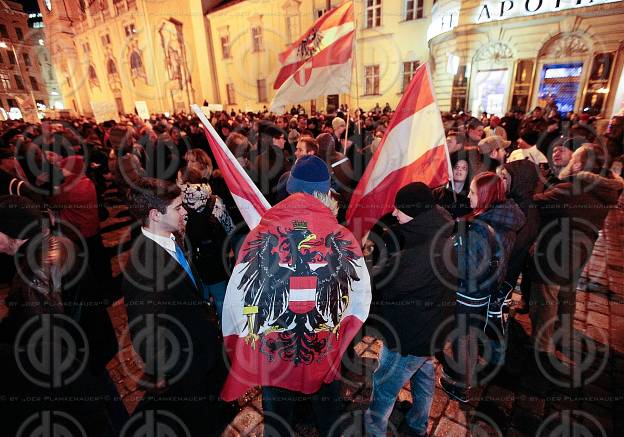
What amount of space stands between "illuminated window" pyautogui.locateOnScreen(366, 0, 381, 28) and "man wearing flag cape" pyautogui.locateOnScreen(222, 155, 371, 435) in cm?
2433

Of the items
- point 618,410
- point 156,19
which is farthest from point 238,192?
point 156,19

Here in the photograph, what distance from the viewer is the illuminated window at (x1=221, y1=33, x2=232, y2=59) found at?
103ft

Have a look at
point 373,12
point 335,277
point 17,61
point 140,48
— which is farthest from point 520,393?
point 17,61

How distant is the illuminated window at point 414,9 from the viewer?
20656 millimetres

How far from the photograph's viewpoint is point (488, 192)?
280 cm

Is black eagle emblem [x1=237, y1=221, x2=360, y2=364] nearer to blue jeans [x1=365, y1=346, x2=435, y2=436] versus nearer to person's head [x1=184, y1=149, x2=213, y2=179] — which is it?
blue jeans [x1=365, y1=346, x2=435, y2=436]

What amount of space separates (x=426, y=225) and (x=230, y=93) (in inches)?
1387

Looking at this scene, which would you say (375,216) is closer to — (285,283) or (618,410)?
(285,283)

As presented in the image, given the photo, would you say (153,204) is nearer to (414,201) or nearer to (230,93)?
(414,201)

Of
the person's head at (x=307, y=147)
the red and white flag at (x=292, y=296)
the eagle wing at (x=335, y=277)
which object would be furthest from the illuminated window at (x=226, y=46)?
the eagle wing at (x=335, y=277)

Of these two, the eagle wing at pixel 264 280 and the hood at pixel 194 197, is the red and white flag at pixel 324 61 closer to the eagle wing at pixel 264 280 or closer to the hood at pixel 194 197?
the hood at pixel 194 197

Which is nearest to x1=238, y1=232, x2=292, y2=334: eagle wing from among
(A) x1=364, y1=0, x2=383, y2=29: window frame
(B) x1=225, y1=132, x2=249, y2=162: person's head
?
(B) x1=225, y1=132, x2=249, y2=162: person's head

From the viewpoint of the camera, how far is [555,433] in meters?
2.77

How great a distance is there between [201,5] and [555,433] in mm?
38993
